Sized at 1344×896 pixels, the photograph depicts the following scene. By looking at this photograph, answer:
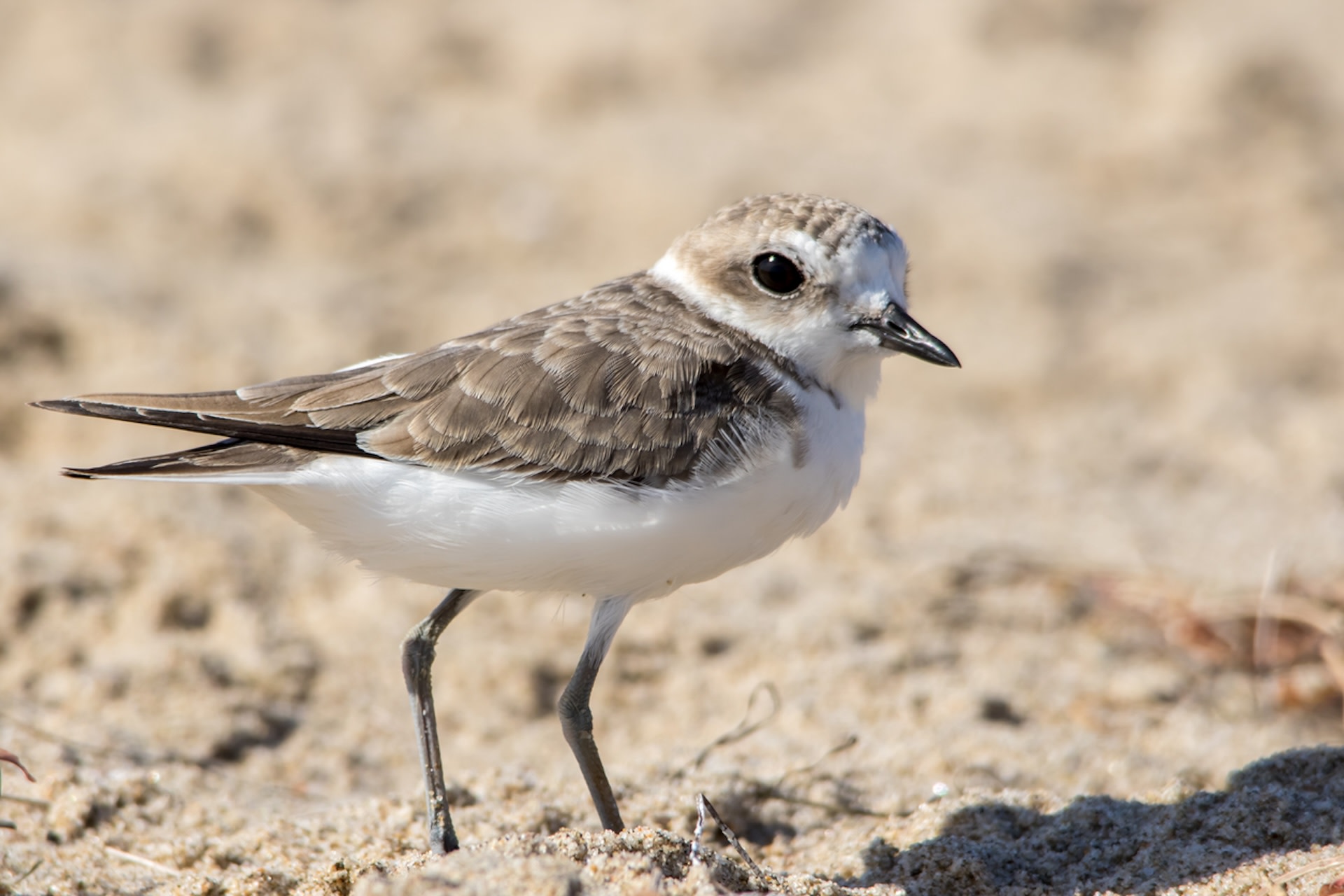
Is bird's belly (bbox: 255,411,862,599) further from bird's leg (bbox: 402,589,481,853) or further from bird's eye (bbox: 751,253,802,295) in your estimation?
bird's eye (bbox: 751,253,802,295)

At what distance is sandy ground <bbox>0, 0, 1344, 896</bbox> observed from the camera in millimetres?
3564

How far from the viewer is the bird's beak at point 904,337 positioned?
11.4 ft

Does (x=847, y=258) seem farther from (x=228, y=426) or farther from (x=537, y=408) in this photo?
(x=228, y=426)

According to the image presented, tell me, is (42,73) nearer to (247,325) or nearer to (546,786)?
(247,325)

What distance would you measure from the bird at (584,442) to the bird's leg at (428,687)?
12 millimetres

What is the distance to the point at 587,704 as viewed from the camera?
3455 millimetres

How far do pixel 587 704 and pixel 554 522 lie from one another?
56cm

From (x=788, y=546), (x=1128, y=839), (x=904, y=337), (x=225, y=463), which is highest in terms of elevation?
(x=904, y=337)

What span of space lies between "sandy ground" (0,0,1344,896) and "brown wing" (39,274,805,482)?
0.91 m

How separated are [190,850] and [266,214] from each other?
524cm

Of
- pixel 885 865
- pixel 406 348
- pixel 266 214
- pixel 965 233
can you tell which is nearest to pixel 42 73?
pixel 266 214

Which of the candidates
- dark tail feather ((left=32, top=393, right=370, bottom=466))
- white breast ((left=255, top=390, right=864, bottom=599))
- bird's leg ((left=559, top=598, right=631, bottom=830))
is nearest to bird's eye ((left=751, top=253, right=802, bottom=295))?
white breast ((left=255, top=390, right=864, bottom=599))

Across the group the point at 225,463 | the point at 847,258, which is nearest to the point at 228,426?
the point at 225,463

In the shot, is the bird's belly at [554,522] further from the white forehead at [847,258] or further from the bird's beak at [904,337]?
the white forehead at [847,258]
